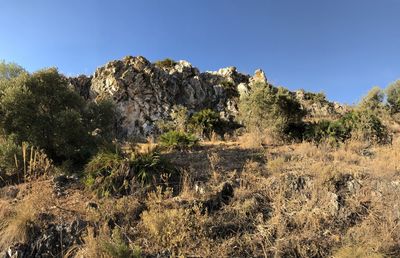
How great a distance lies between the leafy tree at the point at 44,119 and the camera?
9273 millimetres

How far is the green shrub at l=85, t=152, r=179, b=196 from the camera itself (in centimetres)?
735

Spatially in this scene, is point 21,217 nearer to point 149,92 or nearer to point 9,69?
point 9,69

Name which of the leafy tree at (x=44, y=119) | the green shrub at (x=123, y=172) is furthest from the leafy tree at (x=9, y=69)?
the green shrub at (x=123, y=172)

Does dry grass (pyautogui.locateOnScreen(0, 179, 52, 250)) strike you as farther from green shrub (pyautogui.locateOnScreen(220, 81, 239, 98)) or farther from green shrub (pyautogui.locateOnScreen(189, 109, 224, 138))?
green shrub (pyautogui.locateOnScreen(220, 81, 239, 98))

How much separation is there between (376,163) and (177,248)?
5453mm

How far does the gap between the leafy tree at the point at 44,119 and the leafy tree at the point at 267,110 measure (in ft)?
20.7

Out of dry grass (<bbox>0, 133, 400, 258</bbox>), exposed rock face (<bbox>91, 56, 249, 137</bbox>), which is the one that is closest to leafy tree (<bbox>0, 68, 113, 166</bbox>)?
dry grass (<bbox>0, 133, 400, 258</bbox>)

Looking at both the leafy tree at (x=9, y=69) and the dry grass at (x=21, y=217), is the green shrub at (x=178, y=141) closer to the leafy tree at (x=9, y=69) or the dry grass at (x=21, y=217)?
the dry grass at (x=21, y=217)

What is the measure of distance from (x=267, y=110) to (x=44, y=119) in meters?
7.87

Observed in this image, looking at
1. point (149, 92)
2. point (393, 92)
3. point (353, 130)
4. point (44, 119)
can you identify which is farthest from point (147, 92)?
point (393, 92)

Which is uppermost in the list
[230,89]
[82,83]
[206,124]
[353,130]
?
[82,83]

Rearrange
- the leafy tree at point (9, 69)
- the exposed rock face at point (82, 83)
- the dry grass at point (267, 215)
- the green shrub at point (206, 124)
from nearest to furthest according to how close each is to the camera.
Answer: the dry grass at point (267, 215) → the green shrub at point (206, 124) → the leafy tree at point (9, 69) → the exposed rock face at point (82, 83)

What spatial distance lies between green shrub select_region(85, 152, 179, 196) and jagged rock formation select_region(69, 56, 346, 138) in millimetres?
10107

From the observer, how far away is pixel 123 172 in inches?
301
